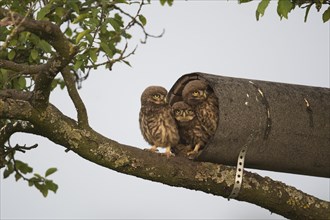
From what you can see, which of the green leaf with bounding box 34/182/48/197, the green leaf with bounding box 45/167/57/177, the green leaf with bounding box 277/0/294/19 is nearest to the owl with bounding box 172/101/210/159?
the green leaf with bounding box 277/0/294/19

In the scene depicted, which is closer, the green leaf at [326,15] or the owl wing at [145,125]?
the green leaf at [326,15]

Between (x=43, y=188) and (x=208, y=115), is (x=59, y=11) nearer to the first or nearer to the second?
(x=208, y=115)

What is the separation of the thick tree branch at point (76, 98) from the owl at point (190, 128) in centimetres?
113

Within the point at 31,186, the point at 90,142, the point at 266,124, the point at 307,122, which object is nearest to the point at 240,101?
the point at 266,124

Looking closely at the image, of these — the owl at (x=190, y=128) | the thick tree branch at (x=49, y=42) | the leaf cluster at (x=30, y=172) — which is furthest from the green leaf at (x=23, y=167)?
the thick tree branch at (x=49, y=42)

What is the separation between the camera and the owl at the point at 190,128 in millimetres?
6984

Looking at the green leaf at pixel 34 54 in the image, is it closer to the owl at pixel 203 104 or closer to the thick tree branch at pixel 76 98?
the owl at pixel 203 104

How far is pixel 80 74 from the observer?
8.82 m

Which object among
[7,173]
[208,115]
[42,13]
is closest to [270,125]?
[208,115]

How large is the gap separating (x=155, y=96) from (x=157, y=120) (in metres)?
0.23

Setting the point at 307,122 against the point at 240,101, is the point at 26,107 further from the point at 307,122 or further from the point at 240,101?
the point at 307,122

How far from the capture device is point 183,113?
7.06 m

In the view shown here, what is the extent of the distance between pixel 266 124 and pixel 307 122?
1.60 feet

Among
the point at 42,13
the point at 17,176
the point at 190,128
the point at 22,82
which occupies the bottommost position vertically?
the point at 17,176
